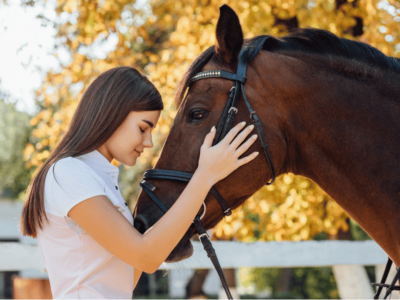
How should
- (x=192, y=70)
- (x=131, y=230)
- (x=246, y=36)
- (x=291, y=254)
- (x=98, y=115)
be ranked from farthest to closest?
(x=246, y=36) < (x=291, y=254) < (x=192, y=70) < (x=98, y=115) < (x=131, y=230)

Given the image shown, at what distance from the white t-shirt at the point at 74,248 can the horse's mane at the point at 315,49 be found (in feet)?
2.27

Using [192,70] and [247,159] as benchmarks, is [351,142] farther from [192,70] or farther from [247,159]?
[192,70]

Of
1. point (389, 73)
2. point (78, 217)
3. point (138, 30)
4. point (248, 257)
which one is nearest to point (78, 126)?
point (78, 217)

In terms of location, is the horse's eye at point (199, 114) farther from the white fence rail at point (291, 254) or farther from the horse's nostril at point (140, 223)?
the white fence rail at point (291, 254)

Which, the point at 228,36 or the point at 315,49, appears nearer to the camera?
the point at 228,36

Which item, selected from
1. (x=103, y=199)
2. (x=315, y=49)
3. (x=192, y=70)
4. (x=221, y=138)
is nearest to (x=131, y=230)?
(x=103, y=199)

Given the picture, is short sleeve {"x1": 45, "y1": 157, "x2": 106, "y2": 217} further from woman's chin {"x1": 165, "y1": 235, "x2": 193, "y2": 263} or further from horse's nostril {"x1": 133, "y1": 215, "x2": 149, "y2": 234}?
woman's chin {"x1": 165, "y1": 235, "x2": 193, "y2": 263}

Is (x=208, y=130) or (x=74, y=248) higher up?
(x=208, y=130)

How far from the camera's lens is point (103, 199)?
Result: 143 centimetres

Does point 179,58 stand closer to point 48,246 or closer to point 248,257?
point 248,257

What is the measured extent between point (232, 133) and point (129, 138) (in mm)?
454

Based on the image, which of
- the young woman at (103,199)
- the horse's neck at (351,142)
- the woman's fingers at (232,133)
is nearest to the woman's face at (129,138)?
→ the young woman at (103,199)

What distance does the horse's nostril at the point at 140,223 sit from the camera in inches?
65.8

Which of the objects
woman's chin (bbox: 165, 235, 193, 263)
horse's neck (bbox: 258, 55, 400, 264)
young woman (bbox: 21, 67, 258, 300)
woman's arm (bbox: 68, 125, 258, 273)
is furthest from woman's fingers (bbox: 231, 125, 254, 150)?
woman's chin (bbox: 165, 235, 193, 263)
